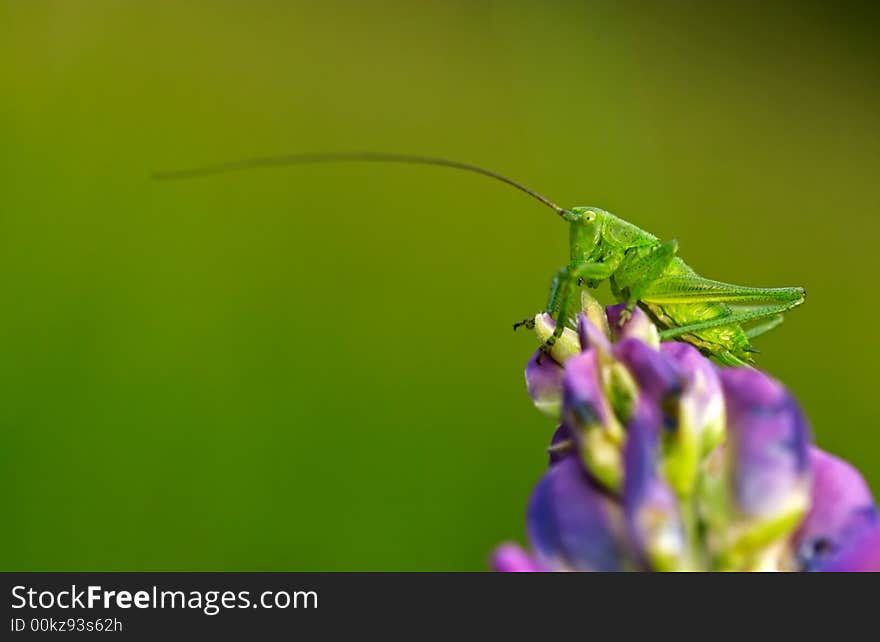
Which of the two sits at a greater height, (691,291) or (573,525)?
(691,291)

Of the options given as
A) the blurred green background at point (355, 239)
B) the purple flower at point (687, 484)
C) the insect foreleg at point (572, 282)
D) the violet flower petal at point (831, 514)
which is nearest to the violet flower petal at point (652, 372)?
the purple flower at point (687, 484)

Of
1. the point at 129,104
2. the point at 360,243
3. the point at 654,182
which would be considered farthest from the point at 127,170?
the point at 654,182

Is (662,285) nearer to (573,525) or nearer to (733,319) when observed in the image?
(733,319)

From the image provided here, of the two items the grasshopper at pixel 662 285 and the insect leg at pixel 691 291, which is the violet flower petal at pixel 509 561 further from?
the insect leg at pixel 691 291

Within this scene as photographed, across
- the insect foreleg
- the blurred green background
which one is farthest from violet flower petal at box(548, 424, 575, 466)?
the blurred green background

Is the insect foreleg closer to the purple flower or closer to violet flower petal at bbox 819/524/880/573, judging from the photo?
the purple flower

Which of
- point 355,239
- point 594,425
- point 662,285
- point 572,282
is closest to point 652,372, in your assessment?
point 594,425
